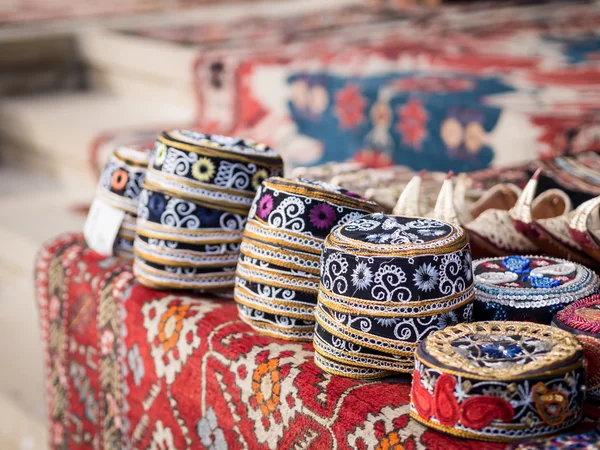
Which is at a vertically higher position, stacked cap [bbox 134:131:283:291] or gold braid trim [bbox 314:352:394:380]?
stacked cap [bbox 134:131:283:291]

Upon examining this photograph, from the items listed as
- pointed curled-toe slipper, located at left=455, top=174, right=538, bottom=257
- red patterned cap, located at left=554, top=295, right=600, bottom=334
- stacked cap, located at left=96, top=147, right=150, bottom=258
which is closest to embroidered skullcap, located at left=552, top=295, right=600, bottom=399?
red patterned cap, located at left=554, top=295, right=600, bottom=334

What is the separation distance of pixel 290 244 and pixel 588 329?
1.13ft

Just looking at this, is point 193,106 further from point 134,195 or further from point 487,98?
point 134,195

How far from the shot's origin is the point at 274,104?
8.69ft

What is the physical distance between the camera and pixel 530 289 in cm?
98

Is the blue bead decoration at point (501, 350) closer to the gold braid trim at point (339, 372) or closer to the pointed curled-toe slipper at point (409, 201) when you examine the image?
the gold braid trim at point (339, 372)

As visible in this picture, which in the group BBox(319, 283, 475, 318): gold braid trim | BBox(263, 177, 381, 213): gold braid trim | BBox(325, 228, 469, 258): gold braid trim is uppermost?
BBox(263, 177, 381, 213): gold braid trim

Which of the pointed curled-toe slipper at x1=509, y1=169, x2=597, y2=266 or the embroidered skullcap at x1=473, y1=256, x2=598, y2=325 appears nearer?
the embroidered skullcap at x1=473, y1=256, x2=598, y2=325

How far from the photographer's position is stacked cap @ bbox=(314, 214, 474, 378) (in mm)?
904

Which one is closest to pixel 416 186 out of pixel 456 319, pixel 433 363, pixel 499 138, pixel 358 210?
pixel 358 210

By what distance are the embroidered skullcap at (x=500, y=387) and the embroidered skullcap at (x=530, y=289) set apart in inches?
4.1

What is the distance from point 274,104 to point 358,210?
1627 mm

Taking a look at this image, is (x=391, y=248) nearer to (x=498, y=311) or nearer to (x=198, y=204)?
(x=498, y=311)

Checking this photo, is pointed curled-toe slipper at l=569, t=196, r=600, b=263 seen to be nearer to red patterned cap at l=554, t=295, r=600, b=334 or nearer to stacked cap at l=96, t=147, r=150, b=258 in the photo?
red patterned cap at l=554, t=295, r=600, b=334
